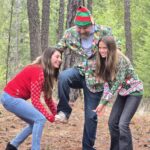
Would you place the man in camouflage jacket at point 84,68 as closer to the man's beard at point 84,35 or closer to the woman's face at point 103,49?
the man's beard at point 84,35

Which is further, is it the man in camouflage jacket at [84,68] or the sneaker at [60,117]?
the man in camouflage jacket at [84,68]

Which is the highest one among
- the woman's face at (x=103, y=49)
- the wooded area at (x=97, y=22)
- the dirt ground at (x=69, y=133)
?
the woman's face at (x=103, y=49)

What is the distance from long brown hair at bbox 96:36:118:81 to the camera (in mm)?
6168

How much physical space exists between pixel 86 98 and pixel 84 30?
1.09 m

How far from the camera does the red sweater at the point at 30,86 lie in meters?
6.15

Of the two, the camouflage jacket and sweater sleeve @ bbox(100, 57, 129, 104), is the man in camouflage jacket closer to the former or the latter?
the camouflage jacket

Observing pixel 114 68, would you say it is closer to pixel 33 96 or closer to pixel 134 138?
pixel 33 96

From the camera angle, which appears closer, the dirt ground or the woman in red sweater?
the woman in red sweater

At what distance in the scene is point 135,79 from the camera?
6375mm

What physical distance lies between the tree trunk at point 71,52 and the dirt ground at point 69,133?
539 millimetres

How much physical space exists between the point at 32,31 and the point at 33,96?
9.07 metres

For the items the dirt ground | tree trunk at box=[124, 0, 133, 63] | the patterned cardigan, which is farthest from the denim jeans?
tree trunk at box=[124, 0, 133, 63]

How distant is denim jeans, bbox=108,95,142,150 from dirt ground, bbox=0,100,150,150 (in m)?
1.24

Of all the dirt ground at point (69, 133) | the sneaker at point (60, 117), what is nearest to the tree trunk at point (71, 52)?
the dirt ground at point (69, 133)
